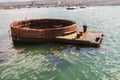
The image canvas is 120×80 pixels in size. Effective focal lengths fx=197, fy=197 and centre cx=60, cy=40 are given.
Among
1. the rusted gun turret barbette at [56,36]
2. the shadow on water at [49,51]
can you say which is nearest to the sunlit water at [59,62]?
the shadow on water at [49,51]

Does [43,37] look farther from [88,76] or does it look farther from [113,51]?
[88,76]

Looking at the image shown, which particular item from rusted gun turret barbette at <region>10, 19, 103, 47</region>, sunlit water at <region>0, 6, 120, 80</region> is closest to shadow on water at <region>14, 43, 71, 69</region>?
sunlit water at <region>0, 6, 120, 80</region>

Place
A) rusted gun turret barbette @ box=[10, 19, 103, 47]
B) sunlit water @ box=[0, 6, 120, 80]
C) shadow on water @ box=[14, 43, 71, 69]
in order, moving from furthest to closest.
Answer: rusted gun turret barbette @ box=[10, 19, 103, 47] < shadow on water @ box=[14, 43, 71, 69] < sunlit water @ box=[0, 6, 120, 80]

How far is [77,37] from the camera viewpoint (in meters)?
24.5

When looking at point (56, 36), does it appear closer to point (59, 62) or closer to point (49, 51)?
point (49, 51)

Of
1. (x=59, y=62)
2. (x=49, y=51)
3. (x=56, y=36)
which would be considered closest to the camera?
(x=59, y=62)

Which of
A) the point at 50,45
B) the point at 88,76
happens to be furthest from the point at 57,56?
the point at 88,76

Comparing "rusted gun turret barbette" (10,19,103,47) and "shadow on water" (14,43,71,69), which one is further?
"rusted gun turret barbette" (10,19,103,47)

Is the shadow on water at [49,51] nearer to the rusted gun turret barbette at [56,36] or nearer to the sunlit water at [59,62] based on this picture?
the sunlit water at [59,62]

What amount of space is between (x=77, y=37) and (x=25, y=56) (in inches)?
279

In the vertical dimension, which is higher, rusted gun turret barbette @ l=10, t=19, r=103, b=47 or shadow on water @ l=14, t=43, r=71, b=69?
rusted gun turret barbette @ l=10, t=19, r=103, b=47

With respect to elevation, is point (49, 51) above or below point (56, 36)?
below

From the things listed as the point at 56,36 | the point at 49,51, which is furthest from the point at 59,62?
the point at 56,36

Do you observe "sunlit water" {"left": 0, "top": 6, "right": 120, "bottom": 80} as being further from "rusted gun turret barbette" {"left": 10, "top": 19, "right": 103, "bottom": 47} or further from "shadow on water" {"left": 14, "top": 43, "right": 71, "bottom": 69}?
"rusted gun turret barbette" {"left": 10, "top": 19, "right": 103, "bottom": 47}
